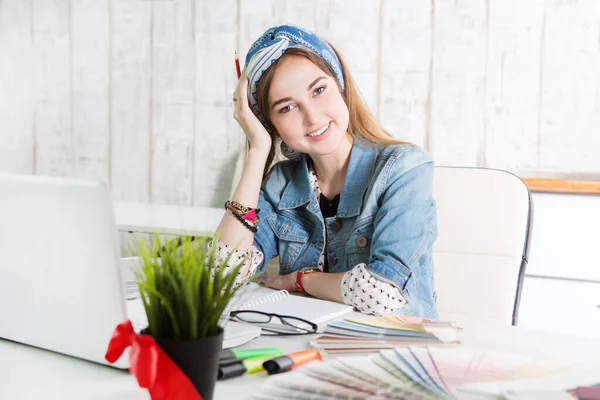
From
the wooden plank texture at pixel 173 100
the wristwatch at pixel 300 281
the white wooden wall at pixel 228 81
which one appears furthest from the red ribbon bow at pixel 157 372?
the wooden plank texture at pixel 173 100

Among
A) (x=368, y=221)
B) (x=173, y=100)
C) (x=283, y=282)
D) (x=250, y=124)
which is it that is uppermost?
(x=173, y=100)

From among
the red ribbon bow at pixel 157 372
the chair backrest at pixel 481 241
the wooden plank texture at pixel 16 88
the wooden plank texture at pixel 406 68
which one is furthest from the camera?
the wooden plank texture at pixel 16 88

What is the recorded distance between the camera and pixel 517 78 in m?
2.40

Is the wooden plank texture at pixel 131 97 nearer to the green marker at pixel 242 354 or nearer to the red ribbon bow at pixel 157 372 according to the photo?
the green marker at pixel 242 354

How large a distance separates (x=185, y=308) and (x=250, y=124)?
1.00 metres

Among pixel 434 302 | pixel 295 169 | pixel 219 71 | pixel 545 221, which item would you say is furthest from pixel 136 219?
pixel 545 221

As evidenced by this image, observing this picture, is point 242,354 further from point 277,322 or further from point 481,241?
point 481,241

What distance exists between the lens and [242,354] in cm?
85

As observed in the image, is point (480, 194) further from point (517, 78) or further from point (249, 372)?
point (517, 78)

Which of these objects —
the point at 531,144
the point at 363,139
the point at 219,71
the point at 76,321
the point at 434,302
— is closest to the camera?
the point at 76,321

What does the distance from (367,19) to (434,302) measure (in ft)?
4.97

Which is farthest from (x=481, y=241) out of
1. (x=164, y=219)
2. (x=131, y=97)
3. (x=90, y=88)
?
(x=90, y=88)

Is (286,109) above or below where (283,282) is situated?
above

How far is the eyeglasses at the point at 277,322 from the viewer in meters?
1.01
